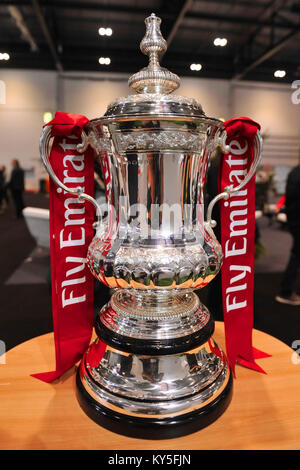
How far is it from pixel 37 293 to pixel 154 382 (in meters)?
2.51

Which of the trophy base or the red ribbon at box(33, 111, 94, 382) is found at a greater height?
the red ribbon at box(33, 111, 94, 382)

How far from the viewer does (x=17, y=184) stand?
6156 millimetres

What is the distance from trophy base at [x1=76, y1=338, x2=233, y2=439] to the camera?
579mm

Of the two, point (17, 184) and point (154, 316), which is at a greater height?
point (17, 184)

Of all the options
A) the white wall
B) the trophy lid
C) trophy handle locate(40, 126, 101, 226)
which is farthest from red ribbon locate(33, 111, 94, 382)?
the white wall

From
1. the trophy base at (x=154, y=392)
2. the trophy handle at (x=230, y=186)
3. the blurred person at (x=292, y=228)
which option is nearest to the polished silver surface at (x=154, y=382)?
the trophy base at (x=154, y=392)

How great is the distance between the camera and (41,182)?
7348 mm

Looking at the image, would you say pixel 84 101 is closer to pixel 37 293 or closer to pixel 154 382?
pixel 37 293

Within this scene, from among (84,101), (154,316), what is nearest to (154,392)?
(154,316)

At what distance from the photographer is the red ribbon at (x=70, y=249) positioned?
752mm

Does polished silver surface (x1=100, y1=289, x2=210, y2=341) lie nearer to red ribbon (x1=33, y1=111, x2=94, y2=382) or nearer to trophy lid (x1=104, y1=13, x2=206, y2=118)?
red ribbon (x1=33, y1=111, x2=94, y2=382)

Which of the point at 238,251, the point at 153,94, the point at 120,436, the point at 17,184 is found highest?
the point at 17,184

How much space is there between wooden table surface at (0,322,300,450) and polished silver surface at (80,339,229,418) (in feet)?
0.16
